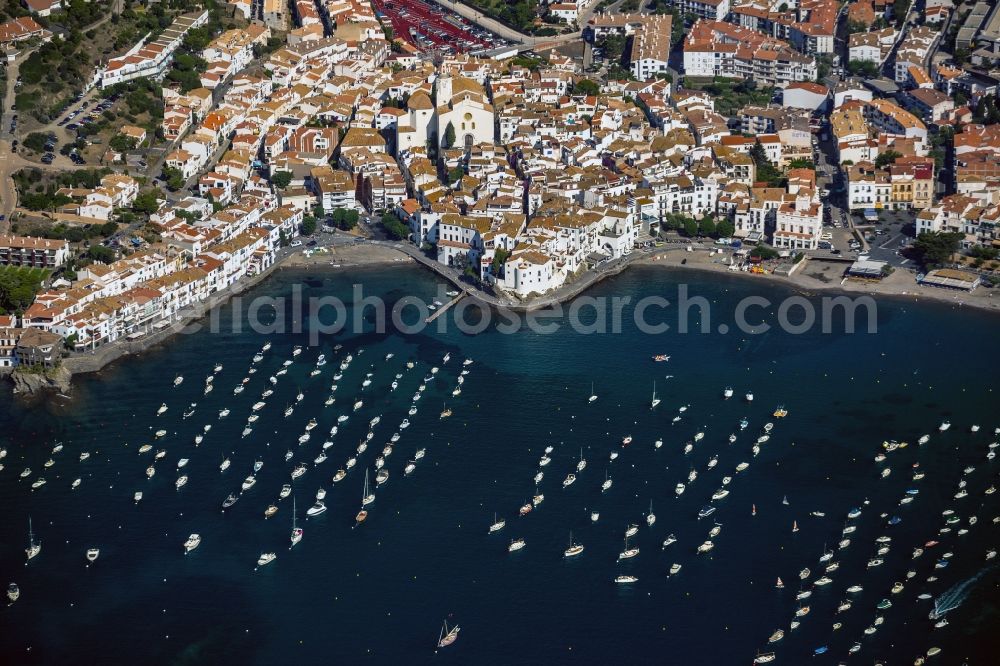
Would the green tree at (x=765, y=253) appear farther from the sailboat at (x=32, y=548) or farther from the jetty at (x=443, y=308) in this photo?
the sailboat at (x=32, y=548)

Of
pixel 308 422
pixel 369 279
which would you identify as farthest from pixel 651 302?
pixel 308 422

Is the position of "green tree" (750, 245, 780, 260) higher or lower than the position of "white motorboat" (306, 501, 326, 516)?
higher

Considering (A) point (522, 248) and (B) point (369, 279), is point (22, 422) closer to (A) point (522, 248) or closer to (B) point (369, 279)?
(B) point (369, 279)

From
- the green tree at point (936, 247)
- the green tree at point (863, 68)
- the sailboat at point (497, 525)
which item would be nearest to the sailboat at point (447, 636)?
the sailboat at point (497, 525)

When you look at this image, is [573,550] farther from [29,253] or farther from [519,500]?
[29,253]

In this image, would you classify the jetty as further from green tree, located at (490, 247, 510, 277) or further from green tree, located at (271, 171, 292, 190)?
green tree, located at (271, 171, 292, 190)

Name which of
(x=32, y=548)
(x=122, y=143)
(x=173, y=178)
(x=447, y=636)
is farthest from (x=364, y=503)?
(x=122, y=143)

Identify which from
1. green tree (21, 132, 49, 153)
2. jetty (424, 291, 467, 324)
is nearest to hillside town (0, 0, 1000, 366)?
green tree (21, 132, 49, 153)
